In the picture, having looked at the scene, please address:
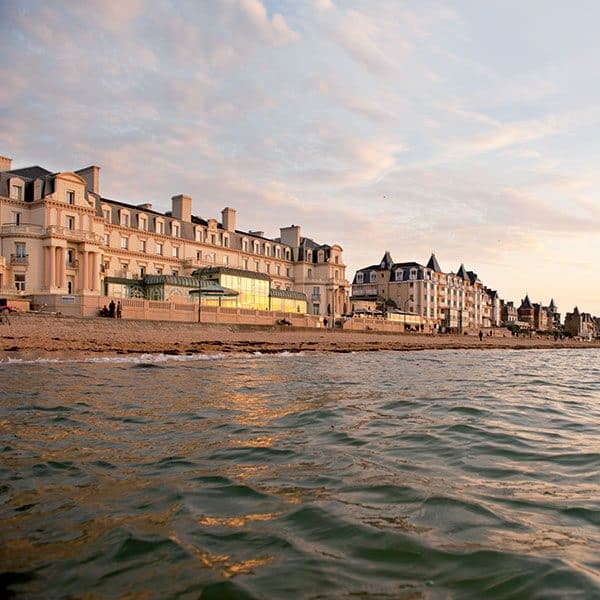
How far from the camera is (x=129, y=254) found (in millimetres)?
59719

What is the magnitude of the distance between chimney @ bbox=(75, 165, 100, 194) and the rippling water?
51278mm

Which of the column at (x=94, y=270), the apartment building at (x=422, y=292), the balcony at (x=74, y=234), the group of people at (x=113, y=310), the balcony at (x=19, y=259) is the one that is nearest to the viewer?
the group of people at (x=113, y=310)

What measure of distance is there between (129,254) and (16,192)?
13.8m

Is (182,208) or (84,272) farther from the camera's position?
(182,208)

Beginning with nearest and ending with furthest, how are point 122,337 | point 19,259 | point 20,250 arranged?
1. point 122,337
2. point 19,259
3. point 20,250

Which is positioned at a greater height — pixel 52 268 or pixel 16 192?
pixel 16 192

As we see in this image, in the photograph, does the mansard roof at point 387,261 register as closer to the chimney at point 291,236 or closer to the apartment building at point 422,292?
the apartment building at point 422,292

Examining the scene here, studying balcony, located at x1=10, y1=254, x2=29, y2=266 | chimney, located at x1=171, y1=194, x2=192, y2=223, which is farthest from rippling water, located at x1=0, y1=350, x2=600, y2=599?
chimney, located at x1=171, y1=194, x2=192, y2=223

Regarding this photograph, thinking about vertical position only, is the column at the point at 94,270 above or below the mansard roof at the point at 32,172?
below

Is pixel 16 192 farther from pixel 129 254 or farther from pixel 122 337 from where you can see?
pixel 122 337

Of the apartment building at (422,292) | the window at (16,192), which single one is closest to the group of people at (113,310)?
the window at (16,192)

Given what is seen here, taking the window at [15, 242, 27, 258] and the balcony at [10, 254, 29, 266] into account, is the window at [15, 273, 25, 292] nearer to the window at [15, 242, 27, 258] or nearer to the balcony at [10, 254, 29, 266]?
the balcony at [10, 254, 29, 266]

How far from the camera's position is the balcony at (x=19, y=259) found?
153ft

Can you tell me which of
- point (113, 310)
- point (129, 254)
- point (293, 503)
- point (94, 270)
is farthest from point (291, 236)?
point (293, 503)
